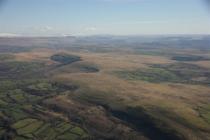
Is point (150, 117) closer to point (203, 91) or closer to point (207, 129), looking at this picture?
point (207, 129)

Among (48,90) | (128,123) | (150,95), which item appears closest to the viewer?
(128,123)

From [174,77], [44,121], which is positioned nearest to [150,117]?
[44,121]

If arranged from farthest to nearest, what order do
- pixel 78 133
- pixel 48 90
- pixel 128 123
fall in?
1. pixel 48 90
2. pixel 128 123
3. pixel 78 133

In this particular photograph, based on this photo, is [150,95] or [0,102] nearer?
[0,102]

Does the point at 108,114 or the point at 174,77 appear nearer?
the point at 108,114

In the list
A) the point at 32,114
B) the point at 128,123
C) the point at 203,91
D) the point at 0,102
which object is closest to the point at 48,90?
the point at 0,102

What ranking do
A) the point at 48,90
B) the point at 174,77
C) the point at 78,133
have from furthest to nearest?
1. the point at 174,77
2. the point at 48,90
3. the point at 78,133

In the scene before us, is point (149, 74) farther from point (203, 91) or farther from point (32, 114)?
point (32, 114)

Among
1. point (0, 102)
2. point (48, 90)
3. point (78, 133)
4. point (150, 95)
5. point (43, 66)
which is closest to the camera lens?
point (78, 133)

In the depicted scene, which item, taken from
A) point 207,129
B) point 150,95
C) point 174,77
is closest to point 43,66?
point 174,77
